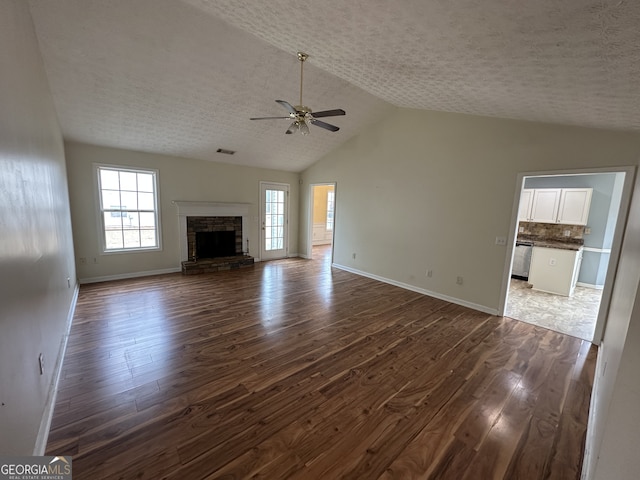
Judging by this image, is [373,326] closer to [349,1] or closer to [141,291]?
[349,1]

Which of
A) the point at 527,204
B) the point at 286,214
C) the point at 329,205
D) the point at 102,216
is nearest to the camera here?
the point at 102,216

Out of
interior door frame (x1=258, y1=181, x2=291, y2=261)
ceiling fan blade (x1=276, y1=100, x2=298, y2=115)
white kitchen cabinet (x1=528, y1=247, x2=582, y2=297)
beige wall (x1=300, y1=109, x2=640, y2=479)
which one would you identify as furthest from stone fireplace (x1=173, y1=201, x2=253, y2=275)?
white kitchen cabinet (x1=528, y1=247, x2=582, y2=297)

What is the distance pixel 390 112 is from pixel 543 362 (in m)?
4.45

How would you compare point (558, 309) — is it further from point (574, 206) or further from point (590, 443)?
point (590, 443)

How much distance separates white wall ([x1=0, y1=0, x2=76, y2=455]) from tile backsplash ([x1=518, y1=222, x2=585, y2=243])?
24.7 feet

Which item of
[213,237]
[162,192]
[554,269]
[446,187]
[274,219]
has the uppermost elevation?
[446,187]

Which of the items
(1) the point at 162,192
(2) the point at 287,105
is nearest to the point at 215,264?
(1) the point at 162,192

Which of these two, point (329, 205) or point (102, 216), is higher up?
point (329, 205)

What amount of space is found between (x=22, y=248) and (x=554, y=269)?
699 cm

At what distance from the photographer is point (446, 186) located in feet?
14.7

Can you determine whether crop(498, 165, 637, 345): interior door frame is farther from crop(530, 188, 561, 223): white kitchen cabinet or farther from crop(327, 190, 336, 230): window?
crop(327, 190, 336, 230): window

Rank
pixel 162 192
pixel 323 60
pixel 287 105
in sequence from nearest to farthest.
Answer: pixel 287 105, pixel 323 60, pixel 162 192

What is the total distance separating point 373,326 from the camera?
3514 millimetres

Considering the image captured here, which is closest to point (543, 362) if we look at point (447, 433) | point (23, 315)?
point (447, 433)
